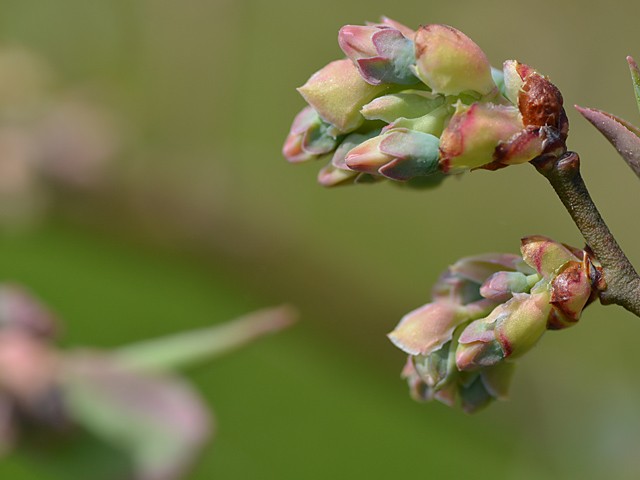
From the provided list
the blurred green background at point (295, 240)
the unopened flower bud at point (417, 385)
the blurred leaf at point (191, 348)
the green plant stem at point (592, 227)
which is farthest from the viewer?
the blurred green background at point (295, 240)

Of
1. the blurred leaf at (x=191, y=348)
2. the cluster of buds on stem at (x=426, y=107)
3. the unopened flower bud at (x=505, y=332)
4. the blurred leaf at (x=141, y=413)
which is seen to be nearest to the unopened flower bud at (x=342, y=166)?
the cluster of buds on stem at (x=426, y=107)

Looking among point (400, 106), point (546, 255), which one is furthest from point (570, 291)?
point (400, 106)

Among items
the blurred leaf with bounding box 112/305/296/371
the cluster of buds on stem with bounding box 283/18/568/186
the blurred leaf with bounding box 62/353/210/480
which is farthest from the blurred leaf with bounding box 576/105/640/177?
the blurred leaf with bounding box 62/353/210/480

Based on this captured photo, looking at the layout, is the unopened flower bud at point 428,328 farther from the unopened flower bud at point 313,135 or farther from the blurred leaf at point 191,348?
the blurred leaf at point 191,348

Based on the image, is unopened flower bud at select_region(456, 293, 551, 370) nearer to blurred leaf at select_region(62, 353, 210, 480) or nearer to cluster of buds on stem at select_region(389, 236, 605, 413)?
cluster of buds on stem at select_region(389, 236, 605, 413)

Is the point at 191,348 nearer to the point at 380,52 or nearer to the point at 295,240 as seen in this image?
the point at 380,52

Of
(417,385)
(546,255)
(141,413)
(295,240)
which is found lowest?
(295,240)

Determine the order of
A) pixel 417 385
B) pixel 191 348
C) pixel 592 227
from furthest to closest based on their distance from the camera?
pixel 191 348, pixel 417 385, pixel 592 227
